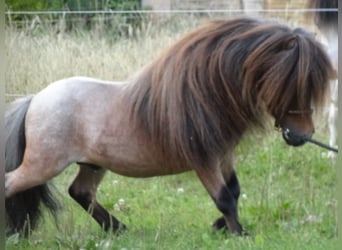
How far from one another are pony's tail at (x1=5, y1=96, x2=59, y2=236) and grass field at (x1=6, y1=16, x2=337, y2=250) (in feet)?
0.32

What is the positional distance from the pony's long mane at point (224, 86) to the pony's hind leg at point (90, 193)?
594mm

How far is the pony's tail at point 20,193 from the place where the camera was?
15.5 feet

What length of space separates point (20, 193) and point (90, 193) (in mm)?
427

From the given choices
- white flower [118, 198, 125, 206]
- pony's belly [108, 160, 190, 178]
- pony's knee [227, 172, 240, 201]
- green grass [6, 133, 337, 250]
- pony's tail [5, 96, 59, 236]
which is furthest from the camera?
white flower [118, 198, 125, 206]

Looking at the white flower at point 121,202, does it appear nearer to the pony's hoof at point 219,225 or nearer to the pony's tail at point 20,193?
the pony's tail at point 20,193

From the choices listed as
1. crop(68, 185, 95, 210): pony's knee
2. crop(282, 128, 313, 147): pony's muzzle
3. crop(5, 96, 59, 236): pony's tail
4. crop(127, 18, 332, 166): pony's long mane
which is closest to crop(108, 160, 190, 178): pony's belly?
crop(127, 18, 332, 166): pony's long mane

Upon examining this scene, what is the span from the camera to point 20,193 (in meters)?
4.72

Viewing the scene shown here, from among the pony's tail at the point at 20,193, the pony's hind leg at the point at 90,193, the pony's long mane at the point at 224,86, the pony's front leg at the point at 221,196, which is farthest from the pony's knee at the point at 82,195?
the pony's front leg at the point at 221,196

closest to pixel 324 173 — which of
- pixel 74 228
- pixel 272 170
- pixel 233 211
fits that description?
pixel 272 170

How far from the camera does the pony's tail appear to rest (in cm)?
471

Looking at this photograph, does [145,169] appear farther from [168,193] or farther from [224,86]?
[168,193]

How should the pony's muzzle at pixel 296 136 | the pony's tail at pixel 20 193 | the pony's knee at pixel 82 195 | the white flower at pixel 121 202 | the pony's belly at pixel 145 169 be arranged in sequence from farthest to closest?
the white flower at pixel 121 202 < the pony's knee at pixel 82 195 < the pony's tail at pixel 20 193 < the pony's belly at pixel 145 169 < the pony's muzzle at pixel 296 136

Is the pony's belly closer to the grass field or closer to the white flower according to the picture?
the grass field

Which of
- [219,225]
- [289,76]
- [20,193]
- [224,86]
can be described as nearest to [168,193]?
[219,225]
